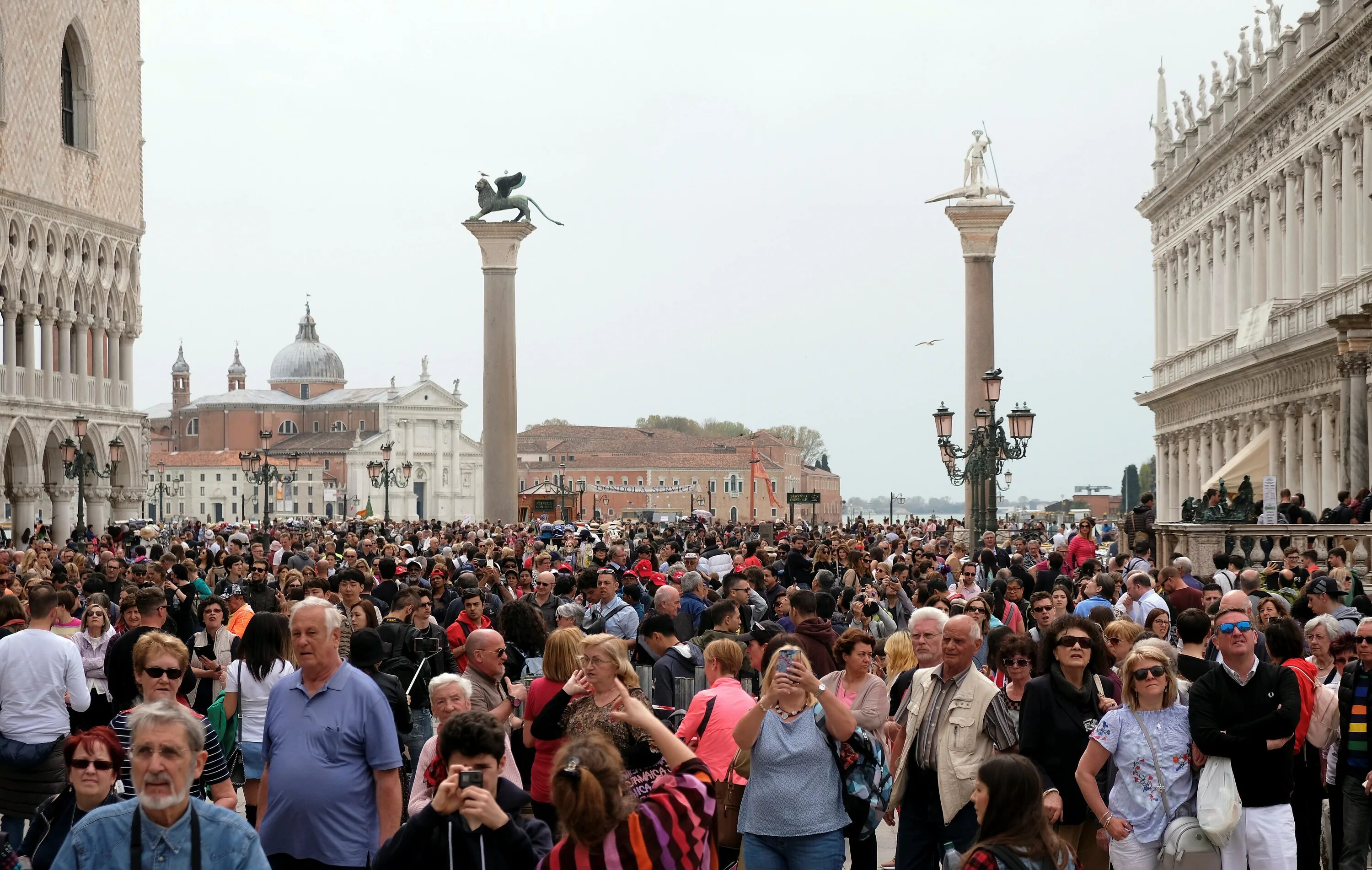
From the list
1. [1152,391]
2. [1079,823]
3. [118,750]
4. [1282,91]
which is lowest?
[1079,823]

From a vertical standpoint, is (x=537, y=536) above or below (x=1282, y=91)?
below

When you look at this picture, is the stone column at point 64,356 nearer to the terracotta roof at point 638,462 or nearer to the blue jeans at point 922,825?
the blue jeans at point 922,825

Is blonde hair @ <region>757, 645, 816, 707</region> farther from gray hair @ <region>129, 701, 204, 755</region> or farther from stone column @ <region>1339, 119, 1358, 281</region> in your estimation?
stone column @ <region>1339, 119, 1358, 281</region>

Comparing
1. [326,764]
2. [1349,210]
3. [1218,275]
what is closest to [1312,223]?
[1349,210]

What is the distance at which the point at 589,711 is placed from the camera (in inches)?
268

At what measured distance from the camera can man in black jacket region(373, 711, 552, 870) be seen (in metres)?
5.18

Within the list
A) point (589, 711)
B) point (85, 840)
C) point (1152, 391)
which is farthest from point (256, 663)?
point (1152, 391)

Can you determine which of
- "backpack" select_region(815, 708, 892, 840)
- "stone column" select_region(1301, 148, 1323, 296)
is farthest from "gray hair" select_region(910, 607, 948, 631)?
"stone column" select_region(1301, 148, 1323, 296)

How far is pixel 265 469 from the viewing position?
53938 mm

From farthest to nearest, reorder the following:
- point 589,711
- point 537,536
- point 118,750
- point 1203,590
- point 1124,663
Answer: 1. point 537,536
2. point 1203,590
3. point 1124,663
4. point 589,711
5. point 118,750

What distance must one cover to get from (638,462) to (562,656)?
466 feet

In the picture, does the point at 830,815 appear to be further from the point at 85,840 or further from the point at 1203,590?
the point at 1203,590

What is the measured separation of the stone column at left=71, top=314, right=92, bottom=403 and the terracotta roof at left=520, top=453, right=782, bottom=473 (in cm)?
9798

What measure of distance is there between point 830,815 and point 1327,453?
103ft
